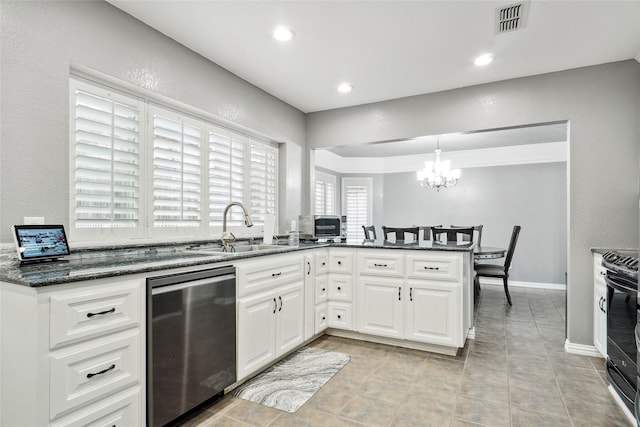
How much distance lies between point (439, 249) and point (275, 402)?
1741mm

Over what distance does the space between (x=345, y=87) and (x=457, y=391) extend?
2853 mm

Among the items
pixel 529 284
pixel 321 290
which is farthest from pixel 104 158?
pixel 529 284

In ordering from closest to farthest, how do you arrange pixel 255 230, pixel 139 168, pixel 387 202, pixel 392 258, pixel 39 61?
pixel 39 61, pixel 139 168, pixel 392 258, pixel 255 230, pixel 387 202

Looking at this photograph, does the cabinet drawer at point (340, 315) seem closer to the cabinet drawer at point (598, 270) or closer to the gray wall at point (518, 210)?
the cabinet drawer at point (598, 270)

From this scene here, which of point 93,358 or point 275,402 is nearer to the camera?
point 93,358

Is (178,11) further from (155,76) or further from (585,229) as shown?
(585,229)

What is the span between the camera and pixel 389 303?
123 inches

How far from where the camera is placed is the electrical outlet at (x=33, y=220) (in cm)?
179

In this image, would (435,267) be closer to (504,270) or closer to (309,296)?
(309,296)

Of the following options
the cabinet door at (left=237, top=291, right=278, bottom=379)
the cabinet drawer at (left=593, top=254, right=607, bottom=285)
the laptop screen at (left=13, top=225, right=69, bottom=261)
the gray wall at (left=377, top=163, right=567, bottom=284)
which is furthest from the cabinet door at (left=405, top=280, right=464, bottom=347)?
the gray wall at (left=377, top=163, right=567, bottom=284)

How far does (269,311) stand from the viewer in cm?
→ 254

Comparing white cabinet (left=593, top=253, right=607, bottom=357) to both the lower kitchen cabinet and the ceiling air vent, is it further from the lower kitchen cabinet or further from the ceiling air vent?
the lower kitchen cabinet

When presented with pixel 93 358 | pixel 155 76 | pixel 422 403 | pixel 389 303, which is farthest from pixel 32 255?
pixel 389 303

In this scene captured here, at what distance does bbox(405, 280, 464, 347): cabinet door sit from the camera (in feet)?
9.35
